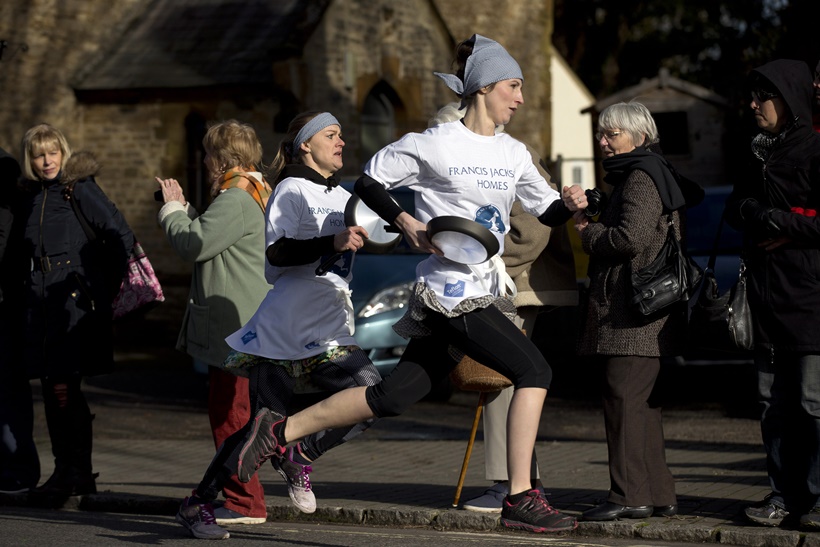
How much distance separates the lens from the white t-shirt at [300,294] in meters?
6.49

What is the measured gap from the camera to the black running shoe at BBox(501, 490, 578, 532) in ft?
19.9

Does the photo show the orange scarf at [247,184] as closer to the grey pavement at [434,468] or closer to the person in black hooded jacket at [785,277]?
the grey pavement at [434,468]

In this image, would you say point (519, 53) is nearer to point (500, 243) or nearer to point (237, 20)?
point (237, 20)

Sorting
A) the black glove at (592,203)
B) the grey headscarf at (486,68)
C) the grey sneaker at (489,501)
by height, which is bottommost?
the grey sneaker at (489,501)

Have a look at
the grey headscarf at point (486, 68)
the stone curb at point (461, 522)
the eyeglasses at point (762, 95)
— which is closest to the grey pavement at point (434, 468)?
the stone curb at point (461, 522)

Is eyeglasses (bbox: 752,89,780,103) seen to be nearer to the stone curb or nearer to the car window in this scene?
the stone curb

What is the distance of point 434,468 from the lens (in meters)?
9.20

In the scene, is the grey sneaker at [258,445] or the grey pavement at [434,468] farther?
the grey pavement at [434,468]

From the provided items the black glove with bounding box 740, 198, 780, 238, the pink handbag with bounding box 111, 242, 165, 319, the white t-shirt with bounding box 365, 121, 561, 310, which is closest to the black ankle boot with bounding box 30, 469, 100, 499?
the pink handbag with bounding box 111, 242, 165, 319

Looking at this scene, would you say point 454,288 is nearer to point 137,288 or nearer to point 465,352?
point 465,352

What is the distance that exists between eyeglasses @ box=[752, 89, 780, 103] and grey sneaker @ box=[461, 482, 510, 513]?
87.2 inches

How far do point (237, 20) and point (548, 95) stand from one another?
30.4 ft

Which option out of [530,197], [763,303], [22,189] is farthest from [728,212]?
[22,189]

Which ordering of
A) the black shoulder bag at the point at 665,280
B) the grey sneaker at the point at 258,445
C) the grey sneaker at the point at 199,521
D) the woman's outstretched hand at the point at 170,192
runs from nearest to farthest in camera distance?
the grey sneaker at the point at 258,445, the black shoulder bag at the point at 665,280, the grey sneaker at the point at 199,521, the woman's outstretched hand at the point at 170,192
